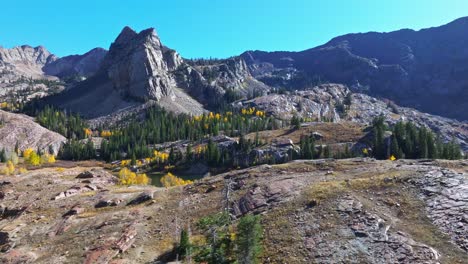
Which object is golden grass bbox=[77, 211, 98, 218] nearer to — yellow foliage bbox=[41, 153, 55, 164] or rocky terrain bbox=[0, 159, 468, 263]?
rocky terrain bbox=[0, 159, 468, 263]

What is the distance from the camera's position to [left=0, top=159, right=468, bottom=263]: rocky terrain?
42406 mm

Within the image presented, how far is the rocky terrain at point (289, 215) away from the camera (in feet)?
139

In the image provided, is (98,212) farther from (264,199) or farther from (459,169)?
(459,169)

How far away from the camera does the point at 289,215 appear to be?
5147cm

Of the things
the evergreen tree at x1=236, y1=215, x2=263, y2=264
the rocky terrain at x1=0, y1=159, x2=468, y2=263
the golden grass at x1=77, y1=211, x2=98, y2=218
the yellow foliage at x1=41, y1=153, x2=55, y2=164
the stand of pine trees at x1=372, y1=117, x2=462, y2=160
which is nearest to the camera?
the evergreen tree at x1=236, y1=215, x2=263, y2=264

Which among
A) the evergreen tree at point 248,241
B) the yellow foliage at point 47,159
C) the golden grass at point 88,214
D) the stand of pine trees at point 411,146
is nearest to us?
the evergreen tree at point 248,241

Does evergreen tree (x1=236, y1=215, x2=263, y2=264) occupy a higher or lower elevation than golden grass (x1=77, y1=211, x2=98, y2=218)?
higher

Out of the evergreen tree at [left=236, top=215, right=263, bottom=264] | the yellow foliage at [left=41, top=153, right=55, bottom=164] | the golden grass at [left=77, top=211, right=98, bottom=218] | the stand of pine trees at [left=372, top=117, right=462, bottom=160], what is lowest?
the stand of pine trees at [left=372, top=117, right=462, bottom=160]

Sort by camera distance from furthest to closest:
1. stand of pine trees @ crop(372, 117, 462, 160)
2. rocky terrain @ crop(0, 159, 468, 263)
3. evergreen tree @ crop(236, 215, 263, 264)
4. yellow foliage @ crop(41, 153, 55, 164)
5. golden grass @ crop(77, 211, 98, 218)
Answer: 1. yellow foliage @ crop(41, 153, 55, 164)
2. stand of pine trees @ crop(372, 117, 462, 160)
3. golden grass @ crop(77, 211, 98, 218)
4. rocky terrain @ crop(0, 159, 468, 263)
5. evergreen tree @ crop(236, 215, 263, 264)

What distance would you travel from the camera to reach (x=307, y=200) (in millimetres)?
54812

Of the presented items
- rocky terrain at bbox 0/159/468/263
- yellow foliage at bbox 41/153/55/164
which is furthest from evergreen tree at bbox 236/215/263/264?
yellow foliage at bbox 41/153/55/164

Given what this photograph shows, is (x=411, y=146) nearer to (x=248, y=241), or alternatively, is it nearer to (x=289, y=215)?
(x=289, y=215)

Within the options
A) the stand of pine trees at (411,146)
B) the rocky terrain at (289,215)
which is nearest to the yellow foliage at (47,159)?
the rocky terrain at (289,215)

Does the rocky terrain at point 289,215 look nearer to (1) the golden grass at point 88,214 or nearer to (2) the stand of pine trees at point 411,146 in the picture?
(1) the golden grass at point 88,214
